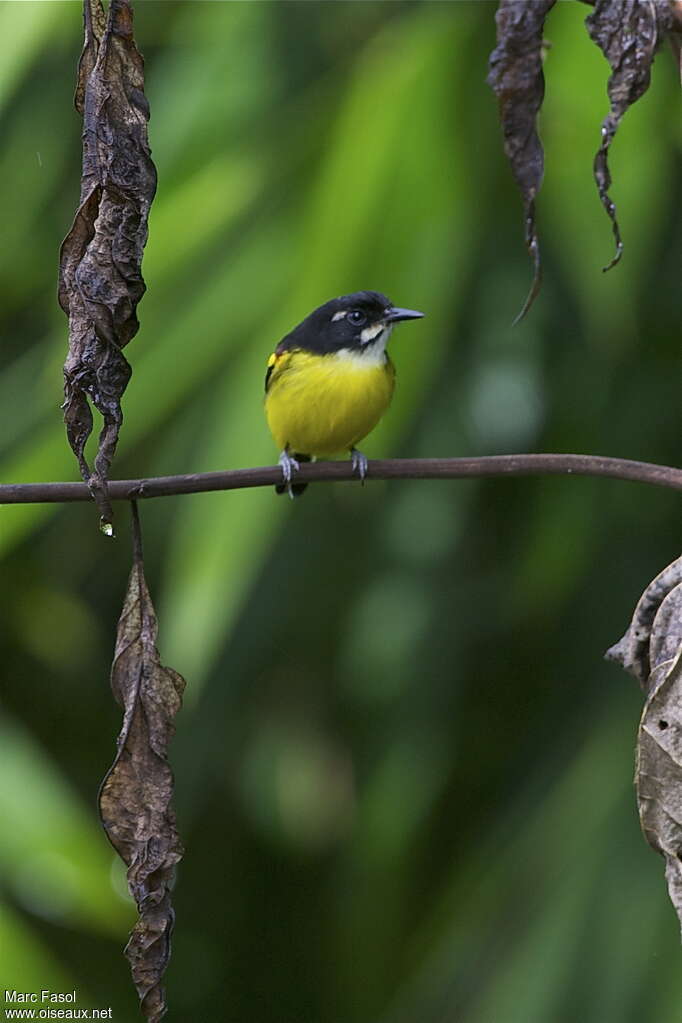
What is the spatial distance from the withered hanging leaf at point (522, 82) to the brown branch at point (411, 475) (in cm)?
26

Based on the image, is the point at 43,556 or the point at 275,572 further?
the point at 43,556

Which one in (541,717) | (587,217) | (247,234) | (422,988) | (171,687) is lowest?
(422,988)

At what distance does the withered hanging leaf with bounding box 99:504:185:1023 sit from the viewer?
1.19 m

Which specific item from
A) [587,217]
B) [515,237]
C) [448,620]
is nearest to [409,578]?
[448,620]

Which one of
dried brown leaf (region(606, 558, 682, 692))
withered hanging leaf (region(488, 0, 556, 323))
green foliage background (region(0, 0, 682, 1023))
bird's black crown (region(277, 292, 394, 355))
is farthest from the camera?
bird's black crown (region(277, 292, 394, 355))

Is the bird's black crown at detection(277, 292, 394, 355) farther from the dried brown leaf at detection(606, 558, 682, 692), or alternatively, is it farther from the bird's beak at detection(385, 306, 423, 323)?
the dried brown leaf at detection(606, 558, 682, 692)

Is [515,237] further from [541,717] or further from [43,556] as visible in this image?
[43,556]

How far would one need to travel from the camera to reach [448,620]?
155 inches

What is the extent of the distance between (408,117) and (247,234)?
520mm

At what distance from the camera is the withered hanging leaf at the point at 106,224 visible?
1.08 m

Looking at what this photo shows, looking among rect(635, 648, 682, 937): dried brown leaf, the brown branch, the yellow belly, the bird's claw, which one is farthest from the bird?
rect(635, 648, 682, 937): dried brown leaf

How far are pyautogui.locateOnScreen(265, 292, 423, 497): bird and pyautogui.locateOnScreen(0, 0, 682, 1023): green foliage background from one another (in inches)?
2.5

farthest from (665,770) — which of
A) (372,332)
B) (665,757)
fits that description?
(372,332)

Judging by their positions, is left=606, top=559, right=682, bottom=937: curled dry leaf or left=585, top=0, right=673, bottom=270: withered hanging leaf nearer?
left=585, top=0, right=673, bottom=270: withered hanging leaf
